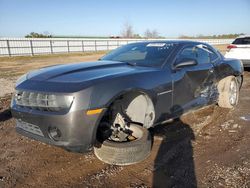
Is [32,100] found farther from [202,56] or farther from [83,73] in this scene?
[202,56]

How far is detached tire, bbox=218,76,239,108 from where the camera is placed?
576cm

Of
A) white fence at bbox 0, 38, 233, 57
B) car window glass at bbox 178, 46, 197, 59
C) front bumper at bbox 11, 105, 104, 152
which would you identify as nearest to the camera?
front bumper at bbox 11, 105, 104, 152

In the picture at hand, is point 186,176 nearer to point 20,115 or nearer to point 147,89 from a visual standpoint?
point 147,89

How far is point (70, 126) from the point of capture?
2.86m

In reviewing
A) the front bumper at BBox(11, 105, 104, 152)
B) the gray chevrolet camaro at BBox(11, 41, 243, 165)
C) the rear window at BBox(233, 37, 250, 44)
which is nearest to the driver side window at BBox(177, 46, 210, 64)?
the gray chevrolet camaro at BBox(11, 41, 243, 165)

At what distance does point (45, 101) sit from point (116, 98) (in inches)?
32.9

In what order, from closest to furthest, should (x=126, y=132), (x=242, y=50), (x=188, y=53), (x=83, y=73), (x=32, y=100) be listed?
(x=32, y=100) → (x=83, y=73) → (x=126, y=132) → (x=188, y=53) → (x=242, y=50)

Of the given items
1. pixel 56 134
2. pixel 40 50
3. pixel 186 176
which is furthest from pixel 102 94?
pixel 40 50

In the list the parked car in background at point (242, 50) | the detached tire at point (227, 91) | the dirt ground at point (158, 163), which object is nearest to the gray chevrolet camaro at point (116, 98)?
the dirt ground at point (158, 163)

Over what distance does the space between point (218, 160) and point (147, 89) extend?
1.36 m

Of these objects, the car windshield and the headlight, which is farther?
the car windshield

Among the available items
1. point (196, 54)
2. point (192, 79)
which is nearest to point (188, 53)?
point (196, 54)

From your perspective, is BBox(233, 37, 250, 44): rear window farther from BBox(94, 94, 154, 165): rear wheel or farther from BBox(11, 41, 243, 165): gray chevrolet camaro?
BBox(94, 94, 154, 165): rear wheel

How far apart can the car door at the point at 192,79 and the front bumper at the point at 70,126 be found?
63.6 inches
